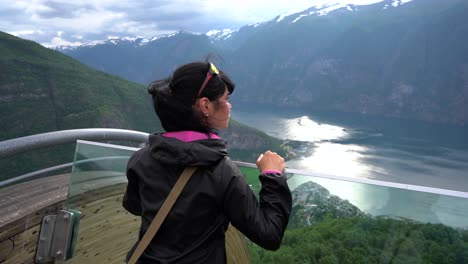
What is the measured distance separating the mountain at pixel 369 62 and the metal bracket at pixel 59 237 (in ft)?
368

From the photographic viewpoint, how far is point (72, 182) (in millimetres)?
2461

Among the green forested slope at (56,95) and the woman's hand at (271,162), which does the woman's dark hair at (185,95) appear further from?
the green forested slope at (56,95)

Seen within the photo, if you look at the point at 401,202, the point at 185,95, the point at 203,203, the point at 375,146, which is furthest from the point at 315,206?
the point at 375,146

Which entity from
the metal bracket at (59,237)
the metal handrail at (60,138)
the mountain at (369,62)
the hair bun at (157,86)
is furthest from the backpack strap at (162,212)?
the mountain at (369,62)

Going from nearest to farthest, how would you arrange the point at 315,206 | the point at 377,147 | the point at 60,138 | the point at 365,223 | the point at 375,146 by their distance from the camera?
the point at 365,223 → the point at 315,206 → the point at 60,138 → the point at 377,147 → the point at 375,146

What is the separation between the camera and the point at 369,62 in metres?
138

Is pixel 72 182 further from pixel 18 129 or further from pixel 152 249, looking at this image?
pixel 18 129

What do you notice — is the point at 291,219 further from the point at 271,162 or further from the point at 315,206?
the point at 271,162

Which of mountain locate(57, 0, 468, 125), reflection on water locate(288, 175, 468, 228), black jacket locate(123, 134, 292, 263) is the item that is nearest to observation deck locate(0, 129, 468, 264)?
reflection on water locate(288, 175, 468, 228)

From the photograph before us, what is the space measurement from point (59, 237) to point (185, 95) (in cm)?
167

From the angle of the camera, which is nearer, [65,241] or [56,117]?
[65,241]

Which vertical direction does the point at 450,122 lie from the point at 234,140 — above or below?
above

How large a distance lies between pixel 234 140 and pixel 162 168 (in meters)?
73.2

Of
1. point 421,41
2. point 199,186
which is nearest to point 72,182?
point 199,186
